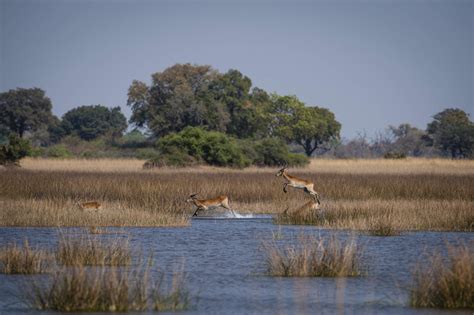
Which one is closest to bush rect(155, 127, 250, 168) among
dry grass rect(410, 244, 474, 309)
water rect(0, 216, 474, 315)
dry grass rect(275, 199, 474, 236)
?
dry grass rect(275, 199, 474, 236)

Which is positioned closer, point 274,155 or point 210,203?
point 210,203

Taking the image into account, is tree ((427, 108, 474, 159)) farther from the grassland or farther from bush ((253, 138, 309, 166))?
the grassland

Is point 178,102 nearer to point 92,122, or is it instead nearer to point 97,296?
point 92,122

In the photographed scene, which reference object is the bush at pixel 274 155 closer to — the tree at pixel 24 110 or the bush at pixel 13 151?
the bush at pixel 13 151

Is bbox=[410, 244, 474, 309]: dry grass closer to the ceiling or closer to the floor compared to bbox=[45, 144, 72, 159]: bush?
closer to the floor

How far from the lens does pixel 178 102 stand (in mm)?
71938

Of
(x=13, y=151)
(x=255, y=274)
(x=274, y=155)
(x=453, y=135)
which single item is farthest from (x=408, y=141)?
(x=255, y=274)

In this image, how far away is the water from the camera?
11906 mm

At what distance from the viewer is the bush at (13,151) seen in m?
45.1

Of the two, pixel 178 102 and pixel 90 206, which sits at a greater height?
pixel 178 102

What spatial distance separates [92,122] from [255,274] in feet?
285

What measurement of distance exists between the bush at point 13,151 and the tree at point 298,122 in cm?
3436

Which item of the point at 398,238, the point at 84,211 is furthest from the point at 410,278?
the point at 84,211

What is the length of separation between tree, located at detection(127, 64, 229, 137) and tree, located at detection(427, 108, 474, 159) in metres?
25.1
